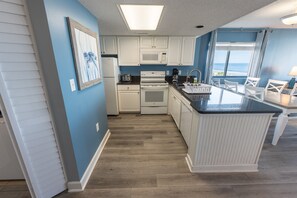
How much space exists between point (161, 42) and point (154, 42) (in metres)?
0.20

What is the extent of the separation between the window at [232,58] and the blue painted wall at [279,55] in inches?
22.2

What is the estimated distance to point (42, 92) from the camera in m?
1.19

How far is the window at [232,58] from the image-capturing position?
4574 millimetres

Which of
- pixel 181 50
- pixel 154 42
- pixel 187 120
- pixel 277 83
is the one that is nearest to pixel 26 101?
pixel 187 120

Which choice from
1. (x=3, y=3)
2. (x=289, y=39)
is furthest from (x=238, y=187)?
(x=289, y=39)

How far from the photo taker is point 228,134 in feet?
5.42

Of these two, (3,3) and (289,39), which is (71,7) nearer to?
(3,3)

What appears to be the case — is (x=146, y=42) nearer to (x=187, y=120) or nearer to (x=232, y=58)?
(x=187, y=120)

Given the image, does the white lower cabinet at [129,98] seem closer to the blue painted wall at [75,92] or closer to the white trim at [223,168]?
the blue painted wall at [75,92]

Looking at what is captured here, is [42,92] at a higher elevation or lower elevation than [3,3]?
lower

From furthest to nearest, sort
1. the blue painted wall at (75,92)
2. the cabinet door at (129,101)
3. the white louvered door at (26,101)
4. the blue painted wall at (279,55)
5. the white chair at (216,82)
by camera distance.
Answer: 1. the blue painted wall at (279,55)
2. the white chair at (216,82)
3. the cabinet door at (129,101)
4. the blue painted wall at (75,92)
5. the white louvered door at (26,101)

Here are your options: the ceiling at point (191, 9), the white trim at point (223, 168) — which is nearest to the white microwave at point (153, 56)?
the ceiling at point (191, 9)

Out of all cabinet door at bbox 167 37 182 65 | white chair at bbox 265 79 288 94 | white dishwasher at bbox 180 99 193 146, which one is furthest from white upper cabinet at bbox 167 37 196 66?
white chair at bbox 265 79 288 94

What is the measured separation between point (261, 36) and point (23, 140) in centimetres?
635
